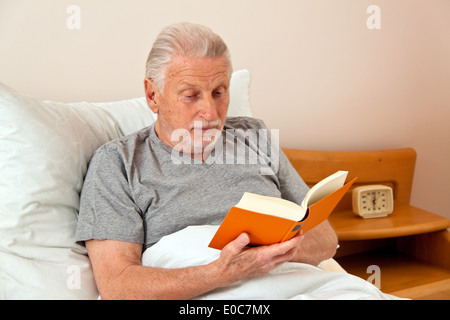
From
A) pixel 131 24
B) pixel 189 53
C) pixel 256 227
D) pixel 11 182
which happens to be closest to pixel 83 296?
pixel 11 182

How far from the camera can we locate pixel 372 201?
2.07 meters

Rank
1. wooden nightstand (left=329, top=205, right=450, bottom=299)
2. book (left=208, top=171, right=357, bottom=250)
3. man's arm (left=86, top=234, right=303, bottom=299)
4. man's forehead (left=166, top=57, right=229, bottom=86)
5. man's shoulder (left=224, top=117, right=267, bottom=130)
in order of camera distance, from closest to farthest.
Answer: book (left=208, top=171, right=357, bottom=250)
man's arm (left=86, top=234, right=303, bottom=299)
man's forehead (left=166, top=57, right=229, bottom=86)
man's shoulder (left=224, top=117, right=267, bottom=130)
wooden nightstand (left=329, top=205, right=450, bottom=299)

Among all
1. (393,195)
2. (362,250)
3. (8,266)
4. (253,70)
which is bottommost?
(362,250)

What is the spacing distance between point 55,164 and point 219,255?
0.47 meters

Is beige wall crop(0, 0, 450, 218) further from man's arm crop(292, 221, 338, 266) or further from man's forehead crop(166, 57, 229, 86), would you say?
man's arm crop(292, 221, 338, 266)

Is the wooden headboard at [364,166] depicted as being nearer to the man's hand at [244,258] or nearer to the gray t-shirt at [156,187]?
the gray t-shirt at [156,187]

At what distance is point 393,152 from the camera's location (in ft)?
7.51

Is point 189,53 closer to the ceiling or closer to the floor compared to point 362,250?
closer to the ceiling

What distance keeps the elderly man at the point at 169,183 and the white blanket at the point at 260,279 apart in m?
0.04

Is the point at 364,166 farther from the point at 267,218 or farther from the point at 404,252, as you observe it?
the point at 267,218

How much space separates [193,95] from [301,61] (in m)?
0.98

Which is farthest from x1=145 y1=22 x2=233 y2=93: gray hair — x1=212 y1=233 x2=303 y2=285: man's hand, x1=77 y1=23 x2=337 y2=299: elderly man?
x1=212 y1=233 x2=303 y2=285: man's hand

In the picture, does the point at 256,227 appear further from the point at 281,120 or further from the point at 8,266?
the point at 281,120

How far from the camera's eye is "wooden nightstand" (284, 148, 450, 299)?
74.2 inches
